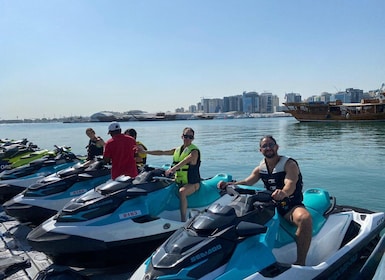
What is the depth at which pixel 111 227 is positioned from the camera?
167 inches

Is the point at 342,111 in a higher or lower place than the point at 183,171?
lower

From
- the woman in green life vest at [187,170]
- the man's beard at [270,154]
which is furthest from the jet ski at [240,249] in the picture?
the woman in green life vest at [187,170]

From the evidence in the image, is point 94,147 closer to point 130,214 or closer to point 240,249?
point 130,214

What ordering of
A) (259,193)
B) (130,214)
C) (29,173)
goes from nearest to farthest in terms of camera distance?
(259,193) → (130,214) → (29,173)

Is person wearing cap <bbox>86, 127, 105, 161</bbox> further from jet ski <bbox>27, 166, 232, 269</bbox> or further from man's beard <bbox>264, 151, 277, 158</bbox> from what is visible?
man's beard <bbox>264, 151, 277, 158</bbox>

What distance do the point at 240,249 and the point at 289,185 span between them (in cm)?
87

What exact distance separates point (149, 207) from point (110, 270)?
0.88m

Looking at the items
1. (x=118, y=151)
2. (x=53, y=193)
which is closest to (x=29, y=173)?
(x=53, y=193)

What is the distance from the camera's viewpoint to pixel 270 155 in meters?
3.71

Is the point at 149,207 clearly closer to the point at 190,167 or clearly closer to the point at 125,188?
the point at 125,188

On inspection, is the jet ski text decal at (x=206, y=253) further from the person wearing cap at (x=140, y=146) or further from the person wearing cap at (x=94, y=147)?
the person wearing cap at (x=94, y=147)

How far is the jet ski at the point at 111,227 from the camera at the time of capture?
13.5 ft

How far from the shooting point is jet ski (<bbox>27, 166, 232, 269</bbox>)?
4.12m

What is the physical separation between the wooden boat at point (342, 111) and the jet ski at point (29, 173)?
162 ft
